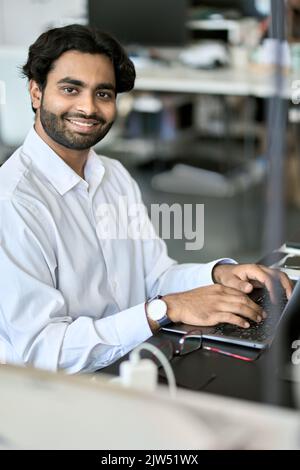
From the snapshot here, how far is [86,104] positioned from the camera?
1.46 metres

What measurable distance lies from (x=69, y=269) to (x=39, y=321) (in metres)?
0.16

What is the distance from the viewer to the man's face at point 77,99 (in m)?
1.45

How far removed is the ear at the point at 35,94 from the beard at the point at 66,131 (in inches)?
0.6

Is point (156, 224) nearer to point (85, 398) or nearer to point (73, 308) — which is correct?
point (73, 308)

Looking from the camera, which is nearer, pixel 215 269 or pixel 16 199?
pixel 16 199

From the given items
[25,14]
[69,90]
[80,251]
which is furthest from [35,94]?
[25,14]

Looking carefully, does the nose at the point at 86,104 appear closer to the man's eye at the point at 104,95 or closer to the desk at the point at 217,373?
the man's eye at the point at 104,95

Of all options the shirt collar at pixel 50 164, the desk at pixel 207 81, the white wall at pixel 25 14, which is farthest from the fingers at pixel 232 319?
the desk at pixel 207 81

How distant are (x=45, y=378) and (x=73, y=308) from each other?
2.29 ft

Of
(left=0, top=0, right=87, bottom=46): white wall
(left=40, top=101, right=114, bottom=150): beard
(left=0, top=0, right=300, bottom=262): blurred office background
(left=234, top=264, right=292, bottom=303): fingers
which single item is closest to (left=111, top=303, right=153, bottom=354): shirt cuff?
(left=234, top=264, right=292, bottom=303): fingers

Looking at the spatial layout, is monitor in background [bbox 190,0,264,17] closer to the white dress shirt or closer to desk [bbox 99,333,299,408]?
the white dress shirt

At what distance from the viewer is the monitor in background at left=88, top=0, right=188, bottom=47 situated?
14.1 ft

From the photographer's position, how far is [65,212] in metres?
1.48
